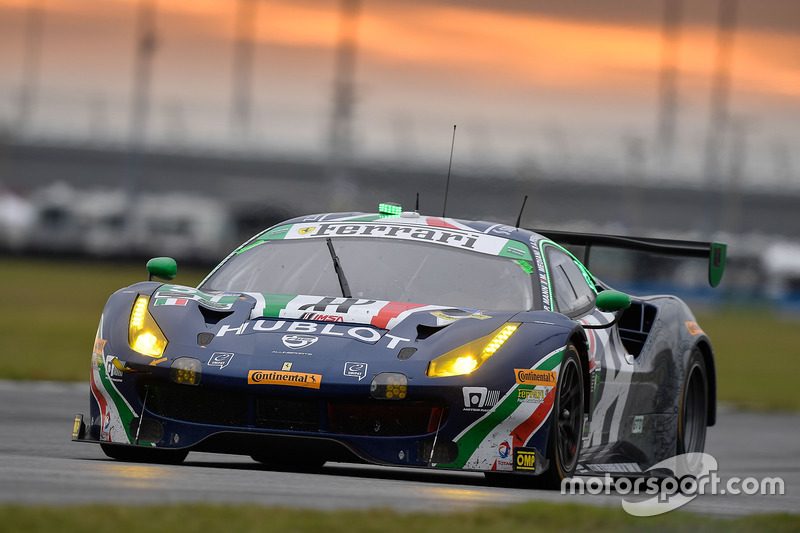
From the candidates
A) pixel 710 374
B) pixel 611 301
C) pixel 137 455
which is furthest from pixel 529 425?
pixel 710 374

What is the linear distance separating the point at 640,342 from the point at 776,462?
7.49ft

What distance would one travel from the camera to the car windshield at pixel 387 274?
8.01 meters

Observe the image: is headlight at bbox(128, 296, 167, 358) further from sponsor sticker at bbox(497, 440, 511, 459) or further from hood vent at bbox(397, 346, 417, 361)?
sponsor sticker at bbox(497, 440, 511, 459)

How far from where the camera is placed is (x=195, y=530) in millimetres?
4695

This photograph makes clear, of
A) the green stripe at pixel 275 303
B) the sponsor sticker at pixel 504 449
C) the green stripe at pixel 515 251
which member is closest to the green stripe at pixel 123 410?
the green stripe at pixel 275 303

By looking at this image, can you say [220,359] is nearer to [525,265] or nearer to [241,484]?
[241,484]

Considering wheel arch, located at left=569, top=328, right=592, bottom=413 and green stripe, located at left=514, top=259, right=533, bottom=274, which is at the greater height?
green stripe, located at left=514, top=259, right=533, bottom=274

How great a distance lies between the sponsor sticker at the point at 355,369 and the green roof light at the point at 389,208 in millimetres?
2040

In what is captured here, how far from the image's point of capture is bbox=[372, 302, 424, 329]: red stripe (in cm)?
738

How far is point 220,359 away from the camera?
7.13m

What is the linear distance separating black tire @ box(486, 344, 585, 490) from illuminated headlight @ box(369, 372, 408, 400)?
2.26 ft

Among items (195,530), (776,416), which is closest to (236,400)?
(195,530)

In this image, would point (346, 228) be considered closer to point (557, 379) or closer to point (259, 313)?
point (259, 313)

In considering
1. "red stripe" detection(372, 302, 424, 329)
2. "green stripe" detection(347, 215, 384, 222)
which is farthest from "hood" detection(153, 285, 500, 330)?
"green stripe" detection(347, 215, 384, 222)
